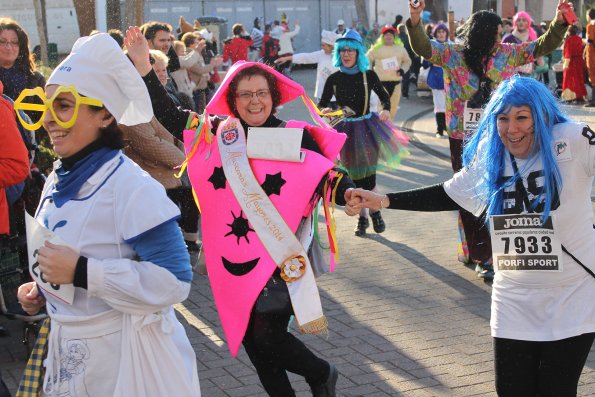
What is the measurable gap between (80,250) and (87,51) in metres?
0.64

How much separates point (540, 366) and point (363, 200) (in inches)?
43.6

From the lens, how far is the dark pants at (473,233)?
7609 mm

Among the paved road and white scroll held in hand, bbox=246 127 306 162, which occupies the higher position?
white scroll held in hand, bbox=246 127 306 162

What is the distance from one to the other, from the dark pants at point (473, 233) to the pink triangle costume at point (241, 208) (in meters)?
3.08

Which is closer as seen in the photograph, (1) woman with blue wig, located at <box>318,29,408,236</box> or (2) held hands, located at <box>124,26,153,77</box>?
(2) held hands, located at <box>124,26,153,77</box>

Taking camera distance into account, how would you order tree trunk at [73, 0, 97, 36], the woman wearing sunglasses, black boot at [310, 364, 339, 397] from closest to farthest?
the woman wearing sunglasses < black boot at [310, 364, 339, 397] < tree trunk at [73, 0, 97, 36]

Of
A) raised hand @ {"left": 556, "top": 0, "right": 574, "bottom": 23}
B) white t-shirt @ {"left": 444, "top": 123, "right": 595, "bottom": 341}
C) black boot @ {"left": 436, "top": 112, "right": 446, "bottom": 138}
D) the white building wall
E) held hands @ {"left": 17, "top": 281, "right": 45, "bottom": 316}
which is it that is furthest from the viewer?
the white building wall

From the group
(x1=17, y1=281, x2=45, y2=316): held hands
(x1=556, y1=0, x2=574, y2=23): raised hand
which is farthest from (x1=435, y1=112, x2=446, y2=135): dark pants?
(x1=17, y1=281, x2=45, y2=316): held hands

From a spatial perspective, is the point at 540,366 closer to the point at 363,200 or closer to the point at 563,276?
the point at 563,276

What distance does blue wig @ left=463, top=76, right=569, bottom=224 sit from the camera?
390cm

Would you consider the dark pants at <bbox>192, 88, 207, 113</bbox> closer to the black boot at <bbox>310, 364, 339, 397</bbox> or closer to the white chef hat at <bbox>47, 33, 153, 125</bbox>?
the black boot at <bbox>310, 364, 339, 397</bbox>

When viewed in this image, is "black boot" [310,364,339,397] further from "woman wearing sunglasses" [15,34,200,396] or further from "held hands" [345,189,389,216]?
"woman wearing sunglasses" [15,34,200,396]

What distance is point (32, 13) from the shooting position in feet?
114

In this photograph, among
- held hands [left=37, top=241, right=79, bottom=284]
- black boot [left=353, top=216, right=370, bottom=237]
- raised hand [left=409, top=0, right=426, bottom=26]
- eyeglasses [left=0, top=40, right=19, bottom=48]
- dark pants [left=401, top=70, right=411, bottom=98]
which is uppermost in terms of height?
raised hand [left=409, top=0, right=426, bottom=26]
